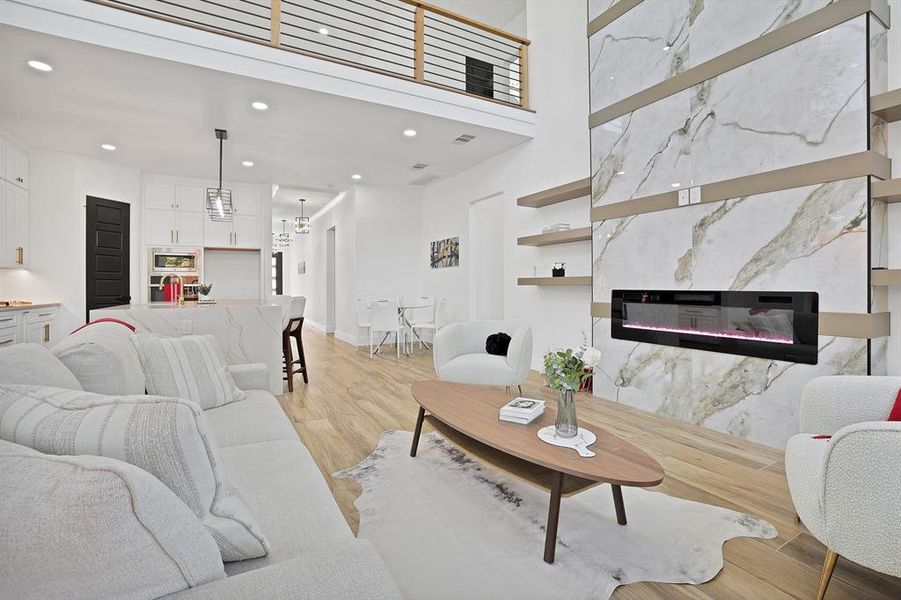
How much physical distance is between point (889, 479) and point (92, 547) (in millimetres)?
1907

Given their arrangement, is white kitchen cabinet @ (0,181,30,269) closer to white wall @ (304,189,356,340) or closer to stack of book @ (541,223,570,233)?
white wall @ (304,189,356,340)

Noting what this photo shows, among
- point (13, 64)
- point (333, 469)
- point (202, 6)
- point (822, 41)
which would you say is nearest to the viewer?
point (333, 469)

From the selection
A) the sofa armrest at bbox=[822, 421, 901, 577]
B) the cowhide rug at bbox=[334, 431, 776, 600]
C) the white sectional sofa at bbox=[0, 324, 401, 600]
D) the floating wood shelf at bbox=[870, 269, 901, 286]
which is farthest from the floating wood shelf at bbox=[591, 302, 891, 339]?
the white sectional sofa at bbox=[0, 324, 401, 600]

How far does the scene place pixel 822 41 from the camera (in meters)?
2.74

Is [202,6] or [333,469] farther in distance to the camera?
[202,6]

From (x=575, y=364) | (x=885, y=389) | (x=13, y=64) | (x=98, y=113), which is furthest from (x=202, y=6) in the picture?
(x=885, y=389)

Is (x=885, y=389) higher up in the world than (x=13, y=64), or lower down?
lower down

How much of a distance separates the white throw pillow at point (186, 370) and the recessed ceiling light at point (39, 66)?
117 inches

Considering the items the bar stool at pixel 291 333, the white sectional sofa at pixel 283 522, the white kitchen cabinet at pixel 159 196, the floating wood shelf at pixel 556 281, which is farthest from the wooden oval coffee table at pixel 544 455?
the white kitchen cabinet at pixel 159 196

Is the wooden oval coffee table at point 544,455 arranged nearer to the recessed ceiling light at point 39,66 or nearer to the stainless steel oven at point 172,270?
the recessed ceiling light at point 39,66

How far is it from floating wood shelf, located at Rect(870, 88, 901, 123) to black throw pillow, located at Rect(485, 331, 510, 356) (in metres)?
2.91

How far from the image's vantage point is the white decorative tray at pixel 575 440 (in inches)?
71.3

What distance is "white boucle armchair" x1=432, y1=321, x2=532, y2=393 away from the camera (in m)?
3.62

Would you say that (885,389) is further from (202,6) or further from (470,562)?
(202,6)
